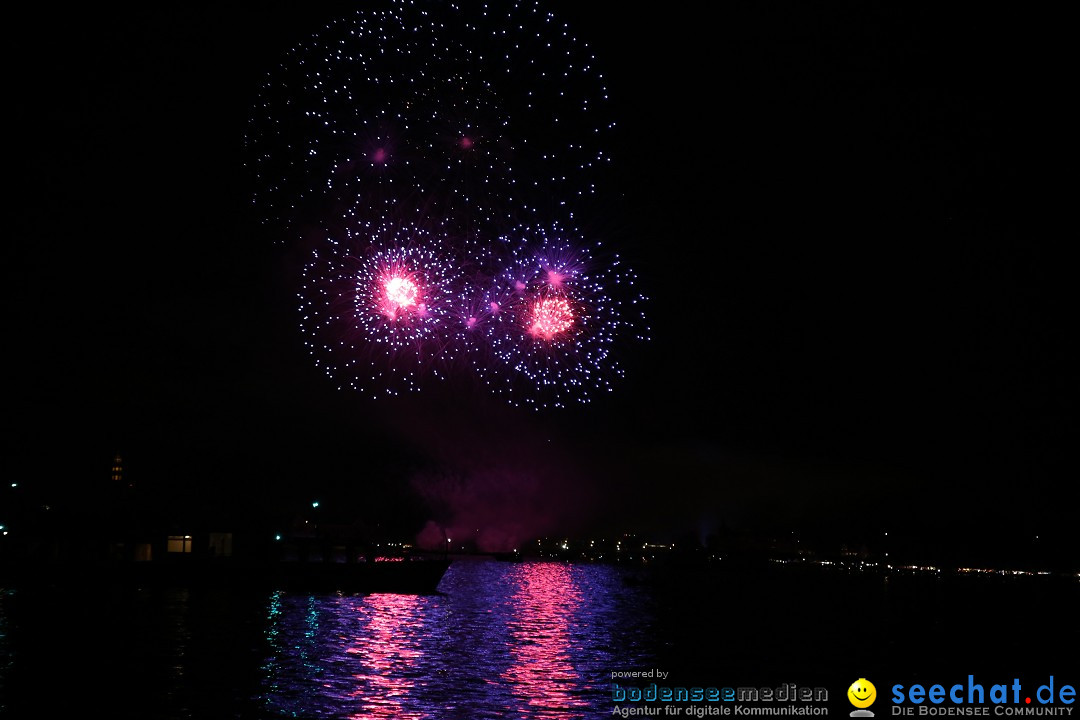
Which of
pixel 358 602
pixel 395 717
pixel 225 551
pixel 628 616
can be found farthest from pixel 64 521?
pixel 395 717

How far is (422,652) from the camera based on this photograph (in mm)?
36156

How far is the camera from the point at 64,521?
73.7m

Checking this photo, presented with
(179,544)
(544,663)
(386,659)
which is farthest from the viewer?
(179,544)

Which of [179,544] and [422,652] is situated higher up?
[179,544]

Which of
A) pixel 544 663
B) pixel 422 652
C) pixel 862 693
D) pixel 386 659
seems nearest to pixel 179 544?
pixel 422 652

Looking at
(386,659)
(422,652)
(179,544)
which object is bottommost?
(422,652)

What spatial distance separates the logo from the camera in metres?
25.7

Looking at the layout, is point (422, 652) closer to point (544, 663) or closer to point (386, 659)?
point (386, 659)

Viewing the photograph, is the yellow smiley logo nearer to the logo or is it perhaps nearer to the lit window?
the logo

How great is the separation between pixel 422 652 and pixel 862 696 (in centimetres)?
1624

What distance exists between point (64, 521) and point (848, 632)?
58.5 metres

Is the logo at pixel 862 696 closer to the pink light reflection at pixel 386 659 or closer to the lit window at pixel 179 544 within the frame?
the pink light reflection at pixel 386 659

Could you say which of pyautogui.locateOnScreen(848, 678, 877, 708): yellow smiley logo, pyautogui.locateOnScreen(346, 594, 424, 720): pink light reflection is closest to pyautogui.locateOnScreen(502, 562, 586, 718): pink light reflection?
pyautogui.locateOnScreen(346, 594, 424, 720): pink light reflection

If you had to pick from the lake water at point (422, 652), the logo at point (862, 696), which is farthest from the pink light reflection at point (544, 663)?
the logo at point (862, 696)
